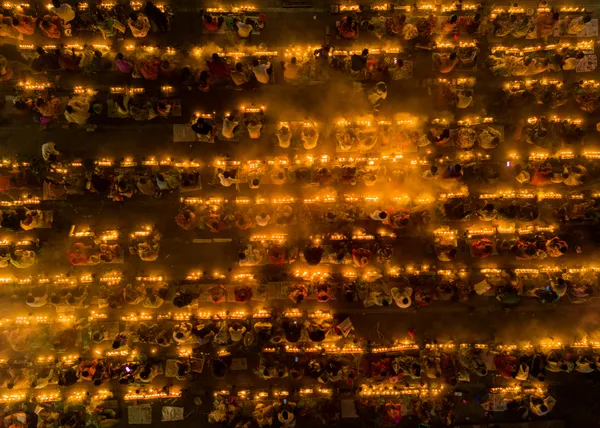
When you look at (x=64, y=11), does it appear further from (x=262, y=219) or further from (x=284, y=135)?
(x=262, y=219)

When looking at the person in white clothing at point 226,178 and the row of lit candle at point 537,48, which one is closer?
the person in white clothing at point 226,178

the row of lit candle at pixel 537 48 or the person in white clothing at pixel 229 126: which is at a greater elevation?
the row of lit candle at pixel 537 48

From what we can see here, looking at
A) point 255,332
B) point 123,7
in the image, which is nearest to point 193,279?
point 255,332

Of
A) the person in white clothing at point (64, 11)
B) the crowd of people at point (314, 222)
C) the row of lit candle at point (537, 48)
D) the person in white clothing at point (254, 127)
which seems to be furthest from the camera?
the row of lit candle at point (537, 48)

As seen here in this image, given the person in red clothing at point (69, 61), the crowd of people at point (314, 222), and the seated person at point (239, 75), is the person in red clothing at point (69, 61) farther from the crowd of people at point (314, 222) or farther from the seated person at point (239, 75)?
the seated person at point (239, 75)

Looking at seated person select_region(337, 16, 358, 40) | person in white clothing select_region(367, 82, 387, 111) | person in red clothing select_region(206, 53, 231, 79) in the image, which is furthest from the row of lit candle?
person in red clothing select_region(206, 53, 231, 79)

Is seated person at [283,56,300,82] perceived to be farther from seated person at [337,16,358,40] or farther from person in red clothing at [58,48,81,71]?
person in red clothing at [58,48,81,71]

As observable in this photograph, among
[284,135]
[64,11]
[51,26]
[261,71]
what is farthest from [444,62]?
[51,26]

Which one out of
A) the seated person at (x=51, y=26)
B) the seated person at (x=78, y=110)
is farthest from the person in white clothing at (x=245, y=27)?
the seated person at (x=51, y=26)
